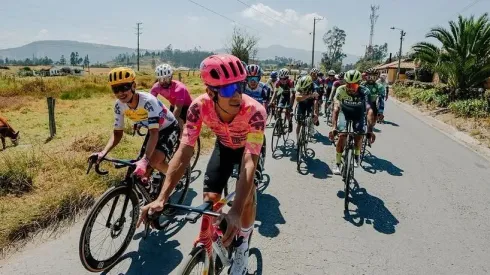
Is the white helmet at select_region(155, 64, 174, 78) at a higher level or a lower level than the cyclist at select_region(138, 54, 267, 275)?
higher

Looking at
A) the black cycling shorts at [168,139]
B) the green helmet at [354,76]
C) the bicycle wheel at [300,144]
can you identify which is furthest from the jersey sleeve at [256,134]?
the bicycle wheel at [300,144]

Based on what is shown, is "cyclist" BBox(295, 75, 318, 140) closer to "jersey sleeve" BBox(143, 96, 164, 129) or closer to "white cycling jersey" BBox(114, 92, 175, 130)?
"white cycling jersey" BBox(114, 92, 175, 130)

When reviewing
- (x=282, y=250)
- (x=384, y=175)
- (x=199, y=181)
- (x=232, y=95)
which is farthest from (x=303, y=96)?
(x=232, y=95)

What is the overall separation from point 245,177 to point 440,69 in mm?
21775

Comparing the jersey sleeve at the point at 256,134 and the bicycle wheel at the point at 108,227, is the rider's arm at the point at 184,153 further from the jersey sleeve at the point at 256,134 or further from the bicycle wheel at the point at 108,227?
the bicycle wheel at the point at 108,227

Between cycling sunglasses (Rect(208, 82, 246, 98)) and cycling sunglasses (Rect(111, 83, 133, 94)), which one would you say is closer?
cycling sunglasses (Rect(208, 82, 246, 98))

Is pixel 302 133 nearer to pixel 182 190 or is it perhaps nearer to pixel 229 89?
pixel 182 190

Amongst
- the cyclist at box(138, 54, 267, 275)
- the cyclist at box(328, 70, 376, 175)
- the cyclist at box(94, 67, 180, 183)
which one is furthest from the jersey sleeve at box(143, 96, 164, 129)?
the cyclist at box(328, 70, 376, 175)

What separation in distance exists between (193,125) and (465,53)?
21189 mm

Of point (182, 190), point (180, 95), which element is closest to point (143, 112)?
point (182, 190)

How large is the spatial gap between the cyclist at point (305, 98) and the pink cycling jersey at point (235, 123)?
4916mm

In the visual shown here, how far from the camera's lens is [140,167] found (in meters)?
3.41

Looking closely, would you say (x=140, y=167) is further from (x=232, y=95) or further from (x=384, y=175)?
(x=384, y=175)

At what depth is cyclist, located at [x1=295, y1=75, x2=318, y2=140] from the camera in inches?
316
